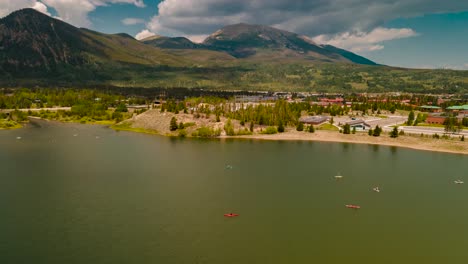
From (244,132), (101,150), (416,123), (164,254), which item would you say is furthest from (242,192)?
(416,123)

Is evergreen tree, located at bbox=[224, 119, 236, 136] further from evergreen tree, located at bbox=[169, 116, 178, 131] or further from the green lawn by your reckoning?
the green lawn

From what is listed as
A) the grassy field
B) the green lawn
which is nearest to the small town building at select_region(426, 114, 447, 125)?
the green lawn

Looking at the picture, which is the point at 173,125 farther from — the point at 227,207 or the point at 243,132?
the point at 227,207

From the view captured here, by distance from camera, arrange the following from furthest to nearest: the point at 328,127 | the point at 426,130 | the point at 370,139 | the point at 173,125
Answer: the point at 328,127 < the point at 426,130 < the point at 173,125 < the point at 370,139

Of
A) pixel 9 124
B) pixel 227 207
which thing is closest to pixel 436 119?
pixel 227 207

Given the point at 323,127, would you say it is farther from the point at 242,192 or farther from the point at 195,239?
the point at 195,239

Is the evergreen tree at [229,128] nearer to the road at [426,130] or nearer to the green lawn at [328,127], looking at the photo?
the green lawn at [328,127]

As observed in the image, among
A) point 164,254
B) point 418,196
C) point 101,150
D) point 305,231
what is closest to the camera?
point 164,254

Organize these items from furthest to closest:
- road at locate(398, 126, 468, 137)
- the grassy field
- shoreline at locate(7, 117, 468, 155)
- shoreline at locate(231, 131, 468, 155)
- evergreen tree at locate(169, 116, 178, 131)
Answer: the grassy field < evergreen tree at locate(169, 116, 178, 131) < road at locate(398, 126, 468, 137) < shoreline at locate(231, 131, 468, 155) < shoreline at locate(7, 117, 468, 155)
